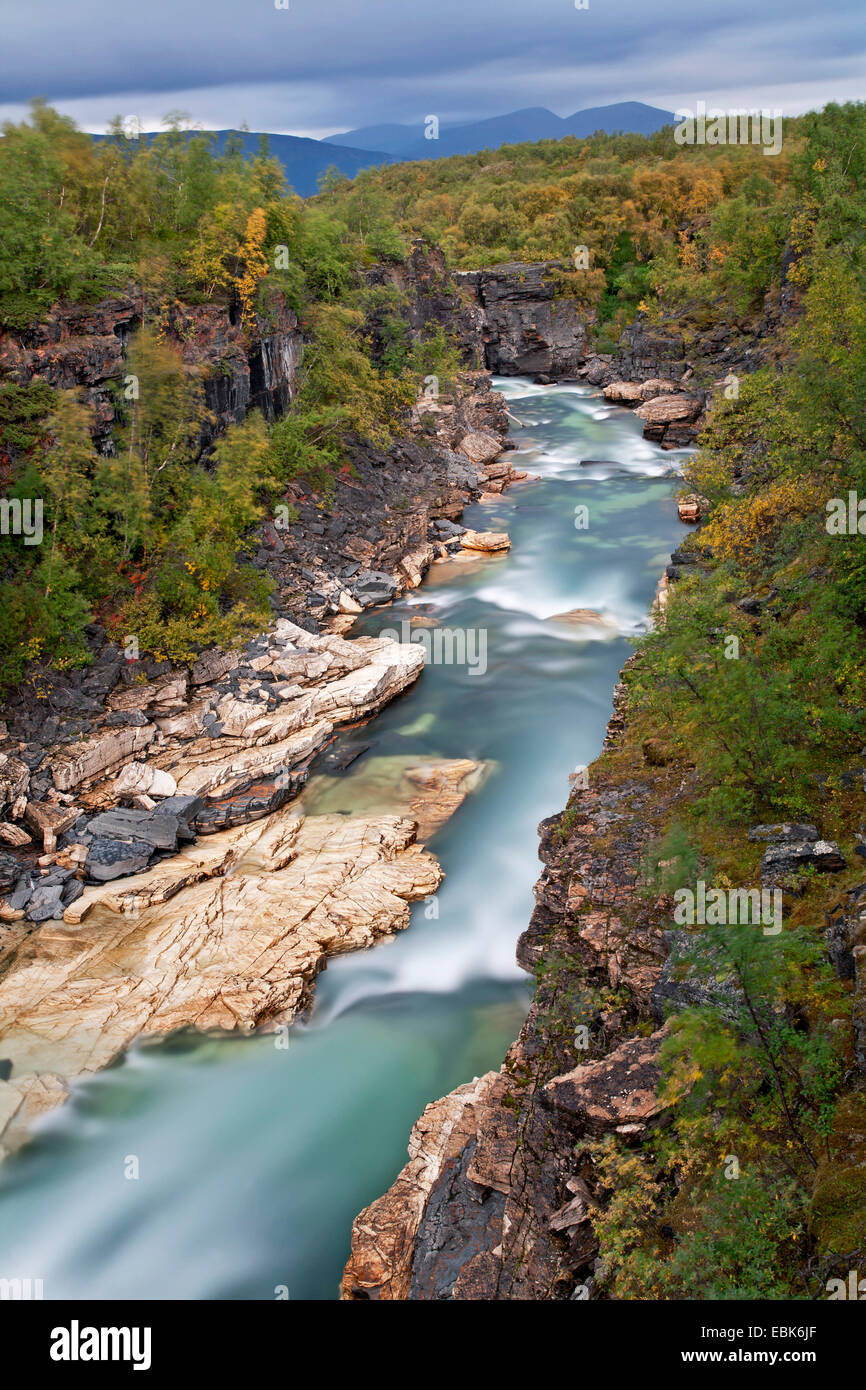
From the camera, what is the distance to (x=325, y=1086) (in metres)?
13.4

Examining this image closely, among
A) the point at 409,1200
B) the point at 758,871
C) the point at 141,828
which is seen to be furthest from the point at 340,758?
the point at 758,871

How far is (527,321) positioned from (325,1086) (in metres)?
52.7

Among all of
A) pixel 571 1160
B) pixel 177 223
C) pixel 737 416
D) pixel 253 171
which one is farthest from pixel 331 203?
pixel 571 1160

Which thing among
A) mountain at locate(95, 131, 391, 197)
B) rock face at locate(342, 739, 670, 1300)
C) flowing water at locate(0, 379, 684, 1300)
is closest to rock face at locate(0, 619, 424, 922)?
flowing water at locate(0, 379, 684, 1300)

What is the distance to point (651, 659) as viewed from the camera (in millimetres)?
15617

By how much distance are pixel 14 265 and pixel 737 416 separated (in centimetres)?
2326

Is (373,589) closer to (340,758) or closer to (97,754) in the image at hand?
(340,758)

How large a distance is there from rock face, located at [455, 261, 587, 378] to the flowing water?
3957 centimetres

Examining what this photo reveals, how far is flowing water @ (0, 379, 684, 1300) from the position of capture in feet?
37.2

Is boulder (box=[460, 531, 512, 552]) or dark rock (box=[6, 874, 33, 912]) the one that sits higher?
boulder (box=[460, 531, 512, 552])

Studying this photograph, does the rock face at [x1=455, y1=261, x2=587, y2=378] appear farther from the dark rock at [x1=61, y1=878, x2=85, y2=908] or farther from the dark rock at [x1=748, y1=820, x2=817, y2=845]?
the dark rock at [x1=748, y1=820, x2=817, y2=845]

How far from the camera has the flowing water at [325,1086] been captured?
1133 cm

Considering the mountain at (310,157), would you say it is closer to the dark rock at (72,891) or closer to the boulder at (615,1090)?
the dark rock at (72,891)

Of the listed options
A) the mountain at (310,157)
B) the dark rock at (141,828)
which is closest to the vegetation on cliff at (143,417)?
the dark rock at (141,828)
